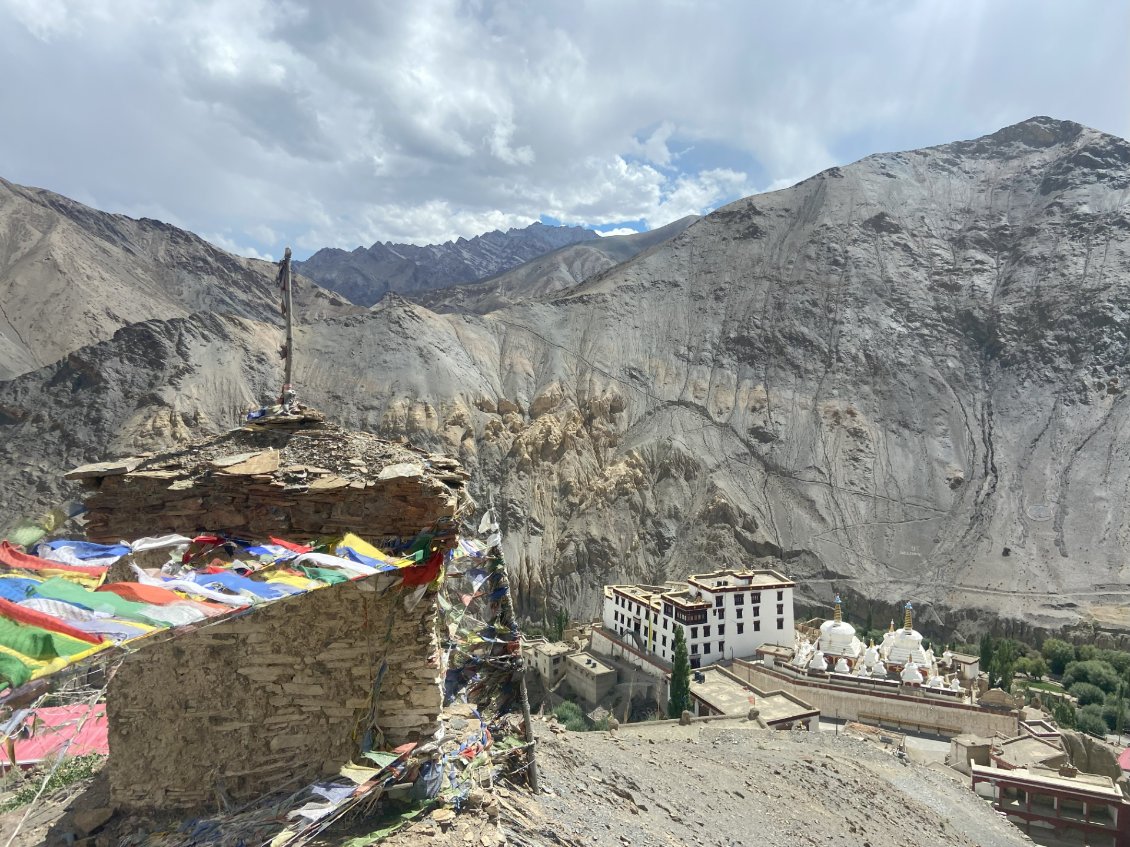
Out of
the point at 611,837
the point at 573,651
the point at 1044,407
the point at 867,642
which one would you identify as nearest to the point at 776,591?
the point at 867,642

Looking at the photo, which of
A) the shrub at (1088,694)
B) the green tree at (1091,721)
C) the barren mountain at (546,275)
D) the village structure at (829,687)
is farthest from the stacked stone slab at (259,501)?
the barren mountain at (546,275)

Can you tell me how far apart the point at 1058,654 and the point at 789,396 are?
99.8 ft

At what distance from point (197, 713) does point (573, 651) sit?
3115 cm

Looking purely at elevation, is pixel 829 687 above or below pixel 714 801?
below

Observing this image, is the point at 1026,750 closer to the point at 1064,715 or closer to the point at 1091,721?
the point at 1064,715

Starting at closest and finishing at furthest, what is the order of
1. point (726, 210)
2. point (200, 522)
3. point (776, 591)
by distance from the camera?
point (200, 522) → point (776, 591) → point (726, 210)

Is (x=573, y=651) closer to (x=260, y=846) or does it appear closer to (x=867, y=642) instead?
(x=867, y=642)

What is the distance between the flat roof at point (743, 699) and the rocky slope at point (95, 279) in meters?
69.6

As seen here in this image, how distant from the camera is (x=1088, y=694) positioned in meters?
32.8

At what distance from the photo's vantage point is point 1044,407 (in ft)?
197

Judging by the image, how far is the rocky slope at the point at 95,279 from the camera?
7724cm

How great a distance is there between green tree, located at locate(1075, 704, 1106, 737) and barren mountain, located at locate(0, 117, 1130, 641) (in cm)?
1304

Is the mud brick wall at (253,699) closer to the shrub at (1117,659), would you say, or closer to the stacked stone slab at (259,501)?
the stacked stone slab at (259,501)

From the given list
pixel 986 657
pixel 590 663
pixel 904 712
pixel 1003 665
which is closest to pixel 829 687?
pixel 904 712
